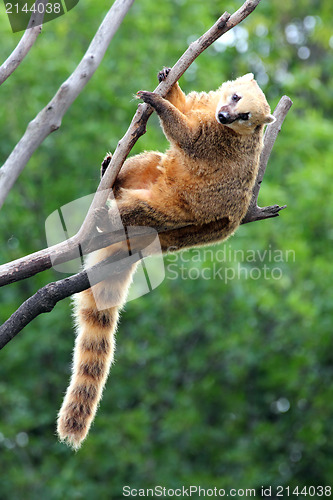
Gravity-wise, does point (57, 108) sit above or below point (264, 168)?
above

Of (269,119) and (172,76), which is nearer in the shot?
(172,76)

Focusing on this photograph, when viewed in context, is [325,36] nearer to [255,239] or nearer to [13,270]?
[255,239]

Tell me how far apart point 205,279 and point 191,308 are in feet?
2.89

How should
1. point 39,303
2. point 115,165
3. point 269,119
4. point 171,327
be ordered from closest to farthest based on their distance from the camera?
point 39,303 < point 115,165 < point 269,119 < point 171,327

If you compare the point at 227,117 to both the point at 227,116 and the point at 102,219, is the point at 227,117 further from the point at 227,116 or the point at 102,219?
the point at 102,219

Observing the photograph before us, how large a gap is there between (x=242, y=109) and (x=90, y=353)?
82.6 inches

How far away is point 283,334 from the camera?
12.5 meters

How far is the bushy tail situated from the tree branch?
85cm

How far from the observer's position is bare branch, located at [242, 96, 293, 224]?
17.8 feet

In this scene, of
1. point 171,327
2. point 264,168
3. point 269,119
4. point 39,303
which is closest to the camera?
point 39,303

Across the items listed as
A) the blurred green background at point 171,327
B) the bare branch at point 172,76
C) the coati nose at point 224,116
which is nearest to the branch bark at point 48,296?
the bare branch at point 172,76

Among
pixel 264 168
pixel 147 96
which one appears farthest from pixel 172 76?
pixel 264 168

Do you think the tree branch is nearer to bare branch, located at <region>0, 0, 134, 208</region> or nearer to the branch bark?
the branch bark

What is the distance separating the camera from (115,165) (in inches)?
179
